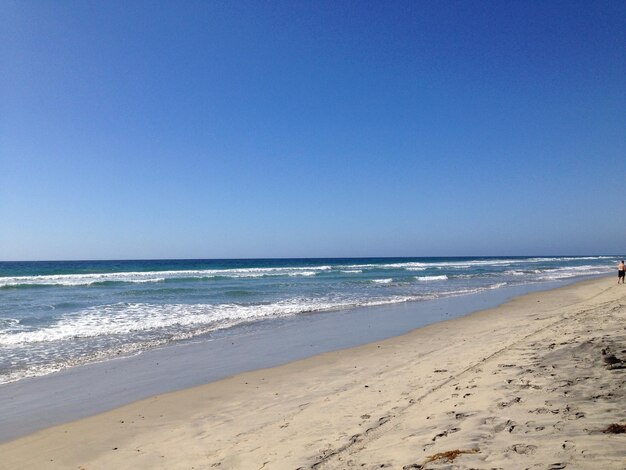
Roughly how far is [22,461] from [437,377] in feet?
18.1

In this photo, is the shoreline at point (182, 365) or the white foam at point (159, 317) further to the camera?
the white foam at point (159, 317)

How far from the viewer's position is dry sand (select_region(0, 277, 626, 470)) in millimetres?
3695

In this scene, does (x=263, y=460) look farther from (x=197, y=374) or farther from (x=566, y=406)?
(x=197, y=374)

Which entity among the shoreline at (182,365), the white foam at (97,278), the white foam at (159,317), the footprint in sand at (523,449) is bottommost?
the shoreline at (182,365)

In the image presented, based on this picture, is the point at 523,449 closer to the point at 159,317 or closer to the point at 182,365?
the point at 182,365

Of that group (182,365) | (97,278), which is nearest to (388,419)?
(182,365)

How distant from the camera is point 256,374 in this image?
26.5 ft

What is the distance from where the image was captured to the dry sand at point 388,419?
3.70m

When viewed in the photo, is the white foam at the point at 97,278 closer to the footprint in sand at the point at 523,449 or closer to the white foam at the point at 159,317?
the white foam at the point at 159,317

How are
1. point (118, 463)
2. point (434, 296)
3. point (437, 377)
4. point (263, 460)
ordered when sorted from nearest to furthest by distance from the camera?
point (263, 460)
point (118, 463)
point (437, 377)
point (434, 296)

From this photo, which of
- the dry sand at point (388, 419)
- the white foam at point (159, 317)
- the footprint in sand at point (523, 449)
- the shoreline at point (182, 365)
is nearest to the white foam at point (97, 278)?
the white foam at point (159, 317)

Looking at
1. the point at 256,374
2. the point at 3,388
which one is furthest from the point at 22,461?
the point at 256,374

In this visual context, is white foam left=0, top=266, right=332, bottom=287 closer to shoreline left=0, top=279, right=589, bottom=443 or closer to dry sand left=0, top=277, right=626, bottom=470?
shoreline left=0, top=279, right=589, bottom=443

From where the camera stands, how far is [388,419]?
16.0ft
